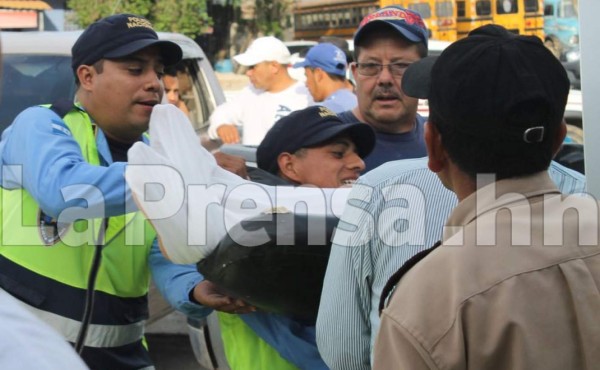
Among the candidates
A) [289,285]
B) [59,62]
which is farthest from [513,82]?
[59,62]

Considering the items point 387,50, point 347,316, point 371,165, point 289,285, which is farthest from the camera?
point 387,50

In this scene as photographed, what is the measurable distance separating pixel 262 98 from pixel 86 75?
4.53 m

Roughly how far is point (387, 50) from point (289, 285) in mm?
1477

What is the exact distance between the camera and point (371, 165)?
11.4ft

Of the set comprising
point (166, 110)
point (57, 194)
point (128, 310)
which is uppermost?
point (166, 110)

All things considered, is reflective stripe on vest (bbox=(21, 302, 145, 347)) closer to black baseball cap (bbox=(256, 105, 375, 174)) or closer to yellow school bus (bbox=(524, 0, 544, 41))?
black baseball cap (bbox=(256, 105, 375, 174))

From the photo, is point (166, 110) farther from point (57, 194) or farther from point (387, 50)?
point (387, 50)

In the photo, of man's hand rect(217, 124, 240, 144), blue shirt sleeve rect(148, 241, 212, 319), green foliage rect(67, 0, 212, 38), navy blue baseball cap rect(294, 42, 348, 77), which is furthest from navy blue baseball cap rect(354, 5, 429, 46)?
green foliage rect(67, 0, 212, 38)

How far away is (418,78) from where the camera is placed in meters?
2.66

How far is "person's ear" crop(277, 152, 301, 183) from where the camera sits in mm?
3016

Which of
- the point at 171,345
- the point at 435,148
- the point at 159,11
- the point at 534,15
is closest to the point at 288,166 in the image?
the point at 435,148

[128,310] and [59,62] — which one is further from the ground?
[59,62]

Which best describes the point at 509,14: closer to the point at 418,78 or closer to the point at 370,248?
the point at 418,78

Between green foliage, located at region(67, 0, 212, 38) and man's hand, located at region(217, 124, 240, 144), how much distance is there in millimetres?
14742
